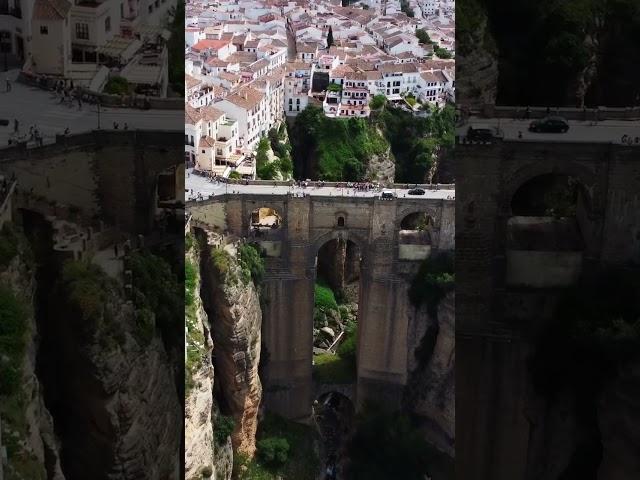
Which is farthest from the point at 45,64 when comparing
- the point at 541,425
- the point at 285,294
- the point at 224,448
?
the point at 541,425

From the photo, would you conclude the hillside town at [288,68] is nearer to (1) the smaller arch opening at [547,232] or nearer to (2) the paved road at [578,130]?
(2) the paved road at [578,130]

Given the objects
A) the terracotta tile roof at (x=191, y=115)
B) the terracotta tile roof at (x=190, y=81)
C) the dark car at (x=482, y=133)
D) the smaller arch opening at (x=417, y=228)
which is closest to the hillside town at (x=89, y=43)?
the terracotta tile roof at (x=190, y=81)

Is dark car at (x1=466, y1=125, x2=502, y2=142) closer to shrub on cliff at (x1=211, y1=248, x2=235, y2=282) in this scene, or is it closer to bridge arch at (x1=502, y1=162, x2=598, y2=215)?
bridge arch at (x1=502, y1=162, x2=598, y2=215)

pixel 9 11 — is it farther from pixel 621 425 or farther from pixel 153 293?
pixel 621 425

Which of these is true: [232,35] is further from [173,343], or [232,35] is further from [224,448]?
[224,448]

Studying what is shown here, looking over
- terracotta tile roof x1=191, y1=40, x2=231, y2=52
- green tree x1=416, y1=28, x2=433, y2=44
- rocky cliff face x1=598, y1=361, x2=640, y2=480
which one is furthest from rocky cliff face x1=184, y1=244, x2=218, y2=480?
rocky cliff face x1=598, y1=361, x2=640, y2=480

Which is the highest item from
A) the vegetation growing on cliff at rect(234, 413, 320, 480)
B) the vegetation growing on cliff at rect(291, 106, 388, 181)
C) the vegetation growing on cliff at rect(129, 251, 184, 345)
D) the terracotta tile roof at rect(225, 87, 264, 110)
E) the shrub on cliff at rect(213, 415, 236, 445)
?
the terracotta tile roof at rect(225, 87, 264, 110)
